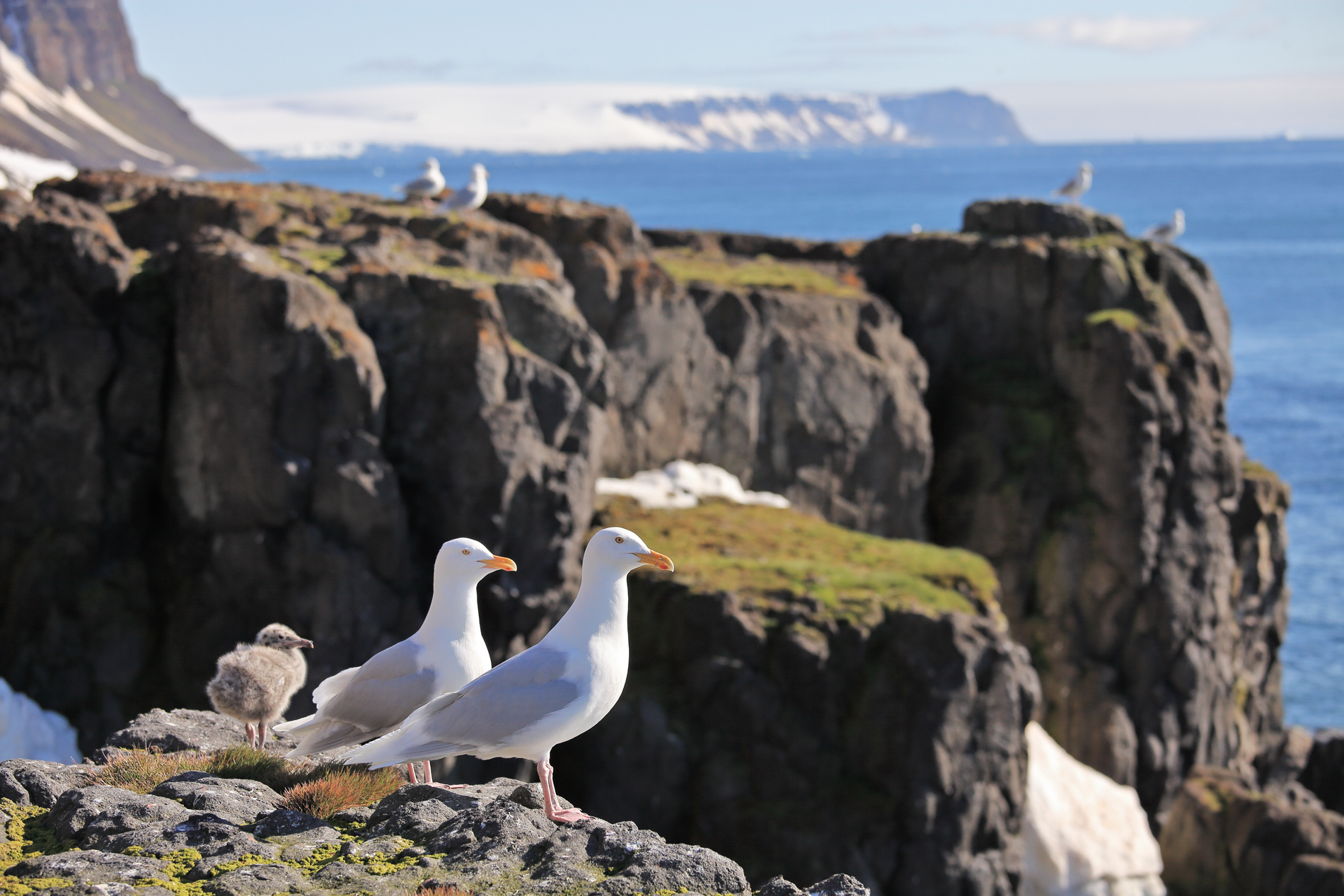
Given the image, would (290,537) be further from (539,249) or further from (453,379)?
(539,249)

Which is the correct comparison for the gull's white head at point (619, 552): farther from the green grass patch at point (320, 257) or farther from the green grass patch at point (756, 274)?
the green grass patch at point (756, 274)

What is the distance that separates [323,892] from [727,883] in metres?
2.21

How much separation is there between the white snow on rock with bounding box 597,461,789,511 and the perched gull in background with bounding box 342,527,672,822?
1887 centimetres

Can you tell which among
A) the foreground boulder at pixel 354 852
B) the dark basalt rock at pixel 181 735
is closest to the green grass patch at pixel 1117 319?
the dark basalt rock at pixel 181 735

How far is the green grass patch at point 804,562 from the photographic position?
2252 centimetres

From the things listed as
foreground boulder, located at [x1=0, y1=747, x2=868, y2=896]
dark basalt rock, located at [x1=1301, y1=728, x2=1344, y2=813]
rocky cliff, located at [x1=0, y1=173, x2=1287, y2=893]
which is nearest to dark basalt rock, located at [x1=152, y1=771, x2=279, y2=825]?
foreground boulder, located at [x1=0, y1=747, x2=868, y2=896]

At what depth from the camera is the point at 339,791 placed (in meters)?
8.48

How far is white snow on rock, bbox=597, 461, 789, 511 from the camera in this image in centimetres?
2769

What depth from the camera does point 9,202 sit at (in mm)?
22391

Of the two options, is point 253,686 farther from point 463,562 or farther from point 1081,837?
point 1081,837

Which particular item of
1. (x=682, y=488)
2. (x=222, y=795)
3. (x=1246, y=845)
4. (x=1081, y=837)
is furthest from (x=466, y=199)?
(x=222, y=795)

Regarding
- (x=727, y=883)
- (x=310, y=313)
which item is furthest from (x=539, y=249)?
(x=727, y=883)

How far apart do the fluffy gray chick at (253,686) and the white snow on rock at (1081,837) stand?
16470mm

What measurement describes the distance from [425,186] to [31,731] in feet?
53.7
